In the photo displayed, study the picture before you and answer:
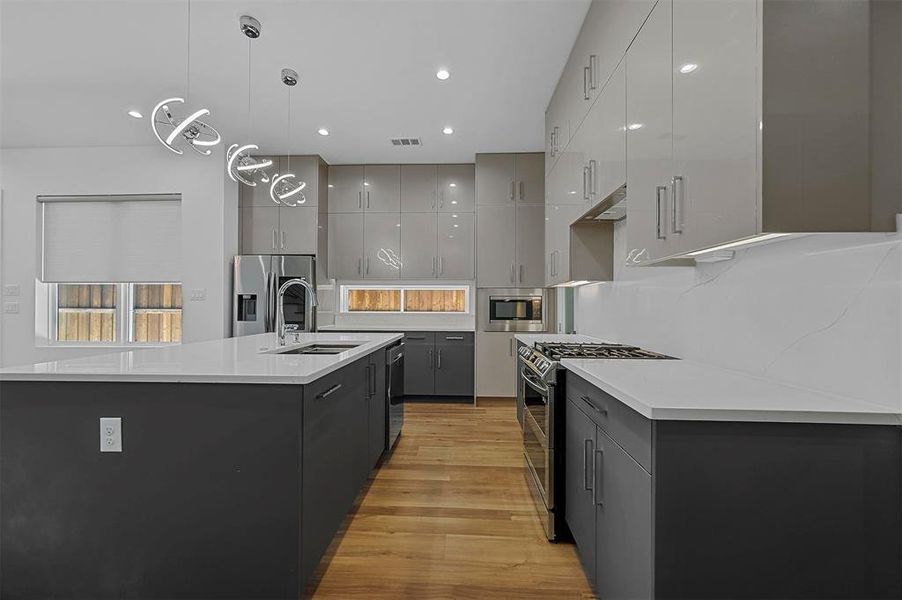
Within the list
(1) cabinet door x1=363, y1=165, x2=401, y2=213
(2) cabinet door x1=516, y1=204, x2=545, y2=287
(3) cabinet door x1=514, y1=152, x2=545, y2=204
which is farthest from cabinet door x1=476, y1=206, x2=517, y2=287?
(1) cabinet door x1=363, y1=165, x2=401, y2=213

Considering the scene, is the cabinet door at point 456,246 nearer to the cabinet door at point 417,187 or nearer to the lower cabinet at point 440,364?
the cabinet door at point 417,187

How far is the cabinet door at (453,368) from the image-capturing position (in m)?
5.32

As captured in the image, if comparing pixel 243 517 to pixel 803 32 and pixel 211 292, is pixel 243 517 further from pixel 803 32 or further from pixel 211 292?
pixel 211 292

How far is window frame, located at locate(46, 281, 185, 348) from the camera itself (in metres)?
5.24

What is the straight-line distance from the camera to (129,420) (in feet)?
5.34

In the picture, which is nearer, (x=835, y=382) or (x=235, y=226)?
(x=835, y=382)

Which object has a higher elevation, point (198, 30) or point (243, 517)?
point (198, 30)

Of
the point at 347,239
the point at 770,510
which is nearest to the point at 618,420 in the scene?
the point at 770,510

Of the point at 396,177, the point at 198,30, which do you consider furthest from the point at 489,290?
the point at 198,30

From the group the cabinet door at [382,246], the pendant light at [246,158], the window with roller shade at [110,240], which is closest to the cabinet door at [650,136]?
the pendant light at [246,158]

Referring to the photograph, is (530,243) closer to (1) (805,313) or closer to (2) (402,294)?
(2) (402,294)

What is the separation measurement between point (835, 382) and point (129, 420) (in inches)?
92.2

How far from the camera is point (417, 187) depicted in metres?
5.61

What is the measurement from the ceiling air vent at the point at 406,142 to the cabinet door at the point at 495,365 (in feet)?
7.47
